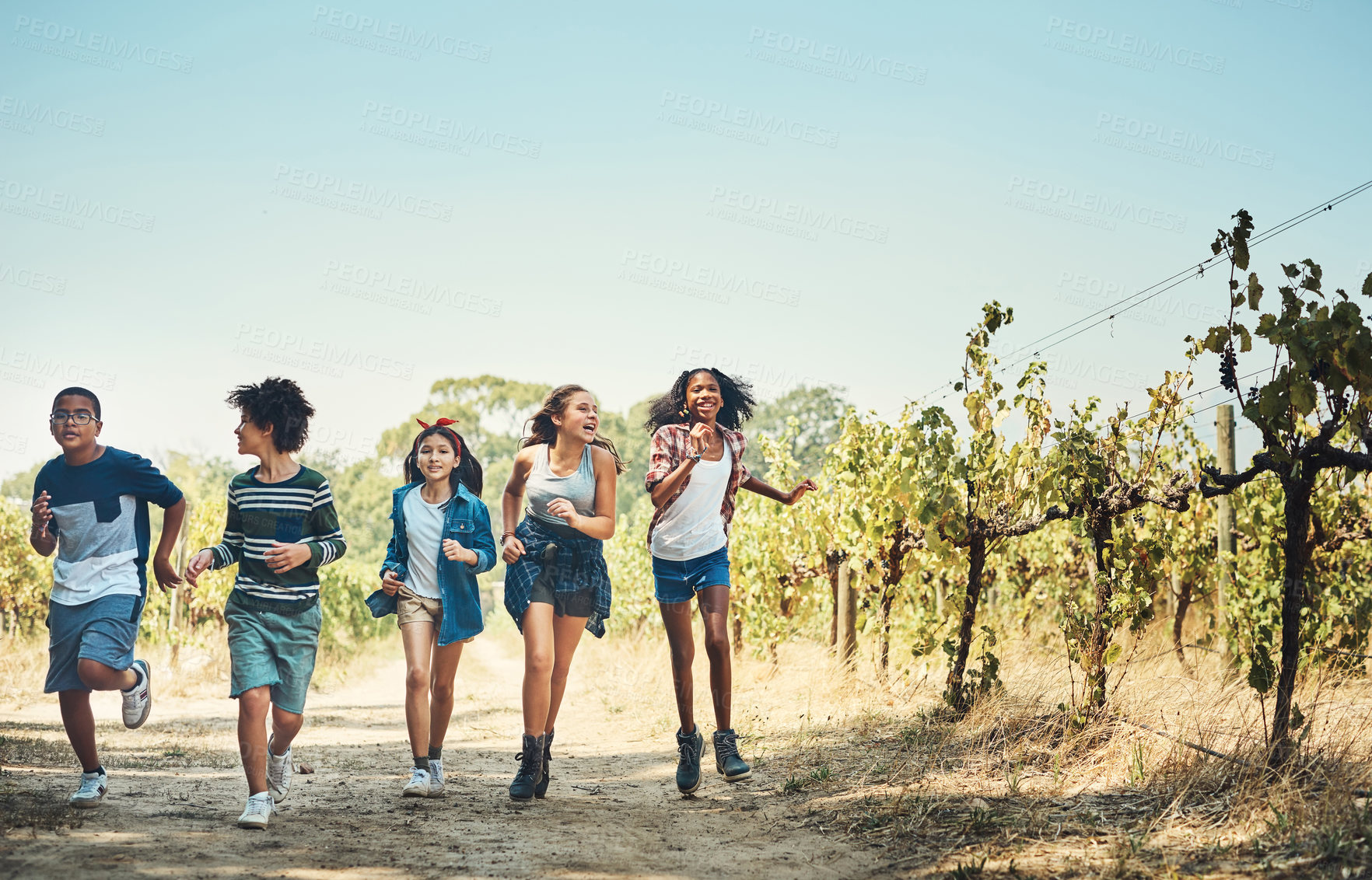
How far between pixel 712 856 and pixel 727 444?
76.5 inches

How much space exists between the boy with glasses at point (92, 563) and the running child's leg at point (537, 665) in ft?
4.69

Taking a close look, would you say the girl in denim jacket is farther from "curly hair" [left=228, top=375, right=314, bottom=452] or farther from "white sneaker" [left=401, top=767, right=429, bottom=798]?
"curly hair" [left=228, top=375, right=314, bottom=452]

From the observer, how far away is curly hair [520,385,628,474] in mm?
4629

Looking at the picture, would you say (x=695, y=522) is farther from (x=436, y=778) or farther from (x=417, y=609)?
(x=436, y=778)

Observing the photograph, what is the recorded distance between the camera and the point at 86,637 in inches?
157

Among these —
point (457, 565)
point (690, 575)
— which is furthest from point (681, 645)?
point (457, 565)

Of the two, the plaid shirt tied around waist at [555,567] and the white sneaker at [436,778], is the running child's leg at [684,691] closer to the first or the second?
the plaid shirt tied around waist at [555,567]

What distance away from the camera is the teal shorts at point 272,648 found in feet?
12.7

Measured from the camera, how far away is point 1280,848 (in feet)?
9.66

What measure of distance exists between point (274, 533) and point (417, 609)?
2.44 feet

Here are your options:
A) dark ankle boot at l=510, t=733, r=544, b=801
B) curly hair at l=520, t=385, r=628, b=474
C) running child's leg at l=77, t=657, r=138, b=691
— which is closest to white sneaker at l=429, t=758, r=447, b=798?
dark ankle boot at l=510, t=733, r=544, b=801

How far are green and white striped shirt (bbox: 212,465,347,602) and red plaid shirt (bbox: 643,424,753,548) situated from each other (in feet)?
4.44

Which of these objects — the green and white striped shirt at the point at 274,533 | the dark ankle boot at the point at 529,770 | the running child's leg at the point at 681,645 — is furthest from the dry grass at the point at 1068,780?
the green and white striped shirt at the point at 274,533

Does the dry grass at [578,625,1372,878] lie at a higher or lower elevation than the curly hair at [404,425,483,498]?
lower
